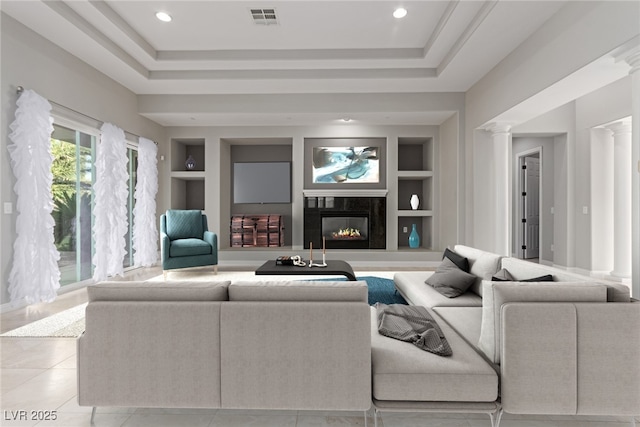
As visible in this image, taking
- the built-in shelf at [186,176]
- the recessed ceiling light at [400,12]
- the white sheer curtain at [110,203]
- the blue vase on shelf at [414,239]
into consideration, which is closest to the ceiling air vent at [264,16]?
the recessed ceiling light at [400,12]

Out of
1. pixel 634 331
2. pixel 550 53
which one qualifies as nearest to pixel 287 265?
pixel 634 331

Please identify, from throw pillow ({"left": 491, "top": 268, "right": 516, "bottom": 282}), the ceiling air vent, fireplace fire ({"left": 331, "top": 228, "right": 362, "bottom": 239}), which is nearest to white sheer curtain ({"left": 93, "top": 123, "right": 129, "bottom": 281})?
A: the ceiling air vent

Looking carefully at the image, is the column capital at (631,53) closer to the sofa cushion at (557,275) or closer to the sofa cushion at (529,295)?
the sofa cushion at (557,275)

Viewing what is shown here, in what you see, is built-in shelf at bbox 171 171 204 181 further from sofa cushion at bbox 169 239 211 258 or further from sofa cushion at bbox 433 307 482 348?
sofa cushion at bbox 433 307 482 348

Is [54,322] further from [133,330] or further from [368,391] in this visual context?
[368,391]

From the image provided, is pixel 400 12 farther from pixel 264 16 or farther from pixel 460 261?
pixel 460 261

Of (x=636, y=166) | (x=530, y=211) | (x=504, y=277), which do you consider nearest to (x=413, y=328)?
(x=504, y=277)

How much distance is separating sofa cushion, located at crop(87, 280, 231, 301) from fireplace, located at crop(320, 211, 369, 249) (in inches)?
200

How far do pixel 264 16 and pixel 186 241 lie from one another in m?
3.31

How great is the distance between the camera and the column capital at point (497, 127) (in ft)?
16.6

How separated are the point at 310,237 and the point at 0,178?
447cm

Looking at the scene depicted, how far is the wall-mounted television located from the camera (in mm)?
6988

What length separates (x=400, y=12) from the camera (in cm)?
386

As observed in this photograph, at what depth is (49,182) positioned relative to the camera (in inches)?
152
